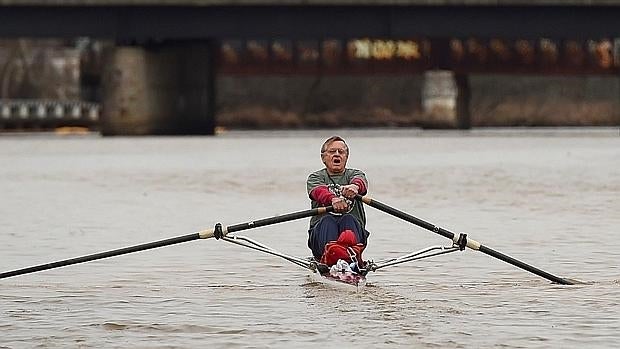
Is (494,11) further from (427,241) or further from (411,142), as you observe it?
(427,241)

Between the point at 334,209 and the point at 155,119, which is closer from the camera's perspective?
the point at 334,209

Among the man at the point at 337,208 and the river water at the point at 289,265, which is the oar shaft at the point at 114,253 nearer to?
the river water at the point at 289,265

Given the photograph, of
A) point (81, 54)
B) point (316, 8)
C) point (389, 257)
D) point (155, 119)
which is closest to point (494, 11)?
point (316, 8)

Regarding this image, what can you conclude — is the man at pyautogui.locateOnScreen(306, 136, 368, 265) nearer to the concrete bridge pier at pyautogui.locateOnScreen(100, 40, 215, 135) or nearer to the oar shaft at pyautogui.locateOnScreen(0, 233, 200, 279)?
the oar shaft at pyautogui.locateOnScreen(0, 233, 200, 279)

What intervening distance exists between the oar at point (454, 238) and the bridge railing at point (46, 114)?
89.4m

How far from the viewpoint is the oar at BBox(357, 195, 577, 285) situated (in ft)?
51.9

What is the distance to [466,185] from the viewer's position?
3622 centimetres

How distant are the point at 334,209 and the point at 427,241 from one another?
23.1ft

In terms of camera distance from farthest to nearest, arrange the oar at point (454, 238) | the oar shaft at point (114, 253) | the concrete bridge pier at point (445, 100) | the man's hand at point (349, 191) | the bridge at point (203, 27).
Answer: the concrete bridge pier at point (445, 100), the bridge at point (203, 27), the oar shaft at point (114, 253), the man's hand at point (349, 191), the oar at point (454, 238)

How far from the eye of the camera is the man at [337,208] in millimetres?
16109

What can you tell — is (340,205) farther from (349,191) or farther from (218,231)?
(218,231)

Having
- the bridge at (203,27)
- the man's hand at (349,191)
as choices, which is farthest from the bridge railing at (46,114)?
the man's hand at (349,191)

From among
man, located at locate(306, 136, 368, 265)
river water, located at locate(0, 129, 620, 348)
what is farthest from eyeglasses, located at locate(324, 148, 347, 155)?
river water, located at locate(0, 129, 620, 348)

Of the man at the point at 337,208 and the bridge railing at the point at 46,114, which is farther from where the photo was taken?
the bridge railing at the point at 46,114
